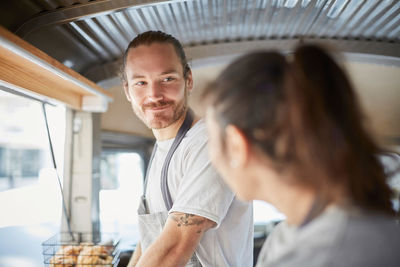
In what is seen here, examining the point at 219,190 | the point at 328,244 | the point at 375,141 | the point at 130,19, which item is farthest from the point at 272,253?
the point at 130,19

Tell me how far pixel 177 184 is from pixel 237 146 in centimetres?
63

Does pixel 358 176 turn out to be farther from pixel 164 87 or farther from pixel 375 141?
pixel 164 87

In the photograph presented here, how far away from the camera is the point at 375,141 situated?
0.54 meters

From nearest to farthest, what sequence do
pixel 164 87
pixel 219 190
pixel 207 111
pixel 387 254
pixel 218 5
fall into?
pixel 387 254, pixel 207 111, pixel 219 190, pixel 164 87, pixel 218 5

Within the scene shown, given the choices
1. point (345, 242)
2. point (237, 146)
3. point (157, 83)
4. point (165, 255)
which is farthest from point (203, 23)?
point (345, 242)

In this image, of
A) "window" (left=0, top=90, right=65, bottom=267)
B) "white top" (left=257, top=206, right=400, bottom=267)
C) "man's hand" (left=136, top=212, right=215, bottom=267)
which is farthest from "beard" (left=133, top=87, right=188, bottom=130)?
"white top" (left=257, top=206, right=400, bottom=267)

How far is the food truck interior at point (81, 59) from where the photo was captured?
50.3 inches

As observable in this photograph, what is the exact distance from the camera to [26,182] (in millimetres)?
1679

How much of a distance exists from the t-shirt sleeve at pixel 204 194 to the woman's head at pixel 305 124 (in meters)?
0.45

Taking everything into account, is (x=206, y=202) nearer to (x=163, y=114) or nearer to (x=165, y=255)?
(x=165, y=255)

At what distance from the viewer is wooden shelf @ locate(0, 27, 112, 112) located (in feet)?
3.24

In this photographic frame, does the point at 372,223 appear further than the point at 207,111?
No

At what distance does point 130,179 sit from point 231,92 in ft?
9.36

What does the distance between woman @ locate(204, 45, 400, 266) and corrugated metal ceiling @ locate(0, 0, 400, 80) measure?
29.6 inches
